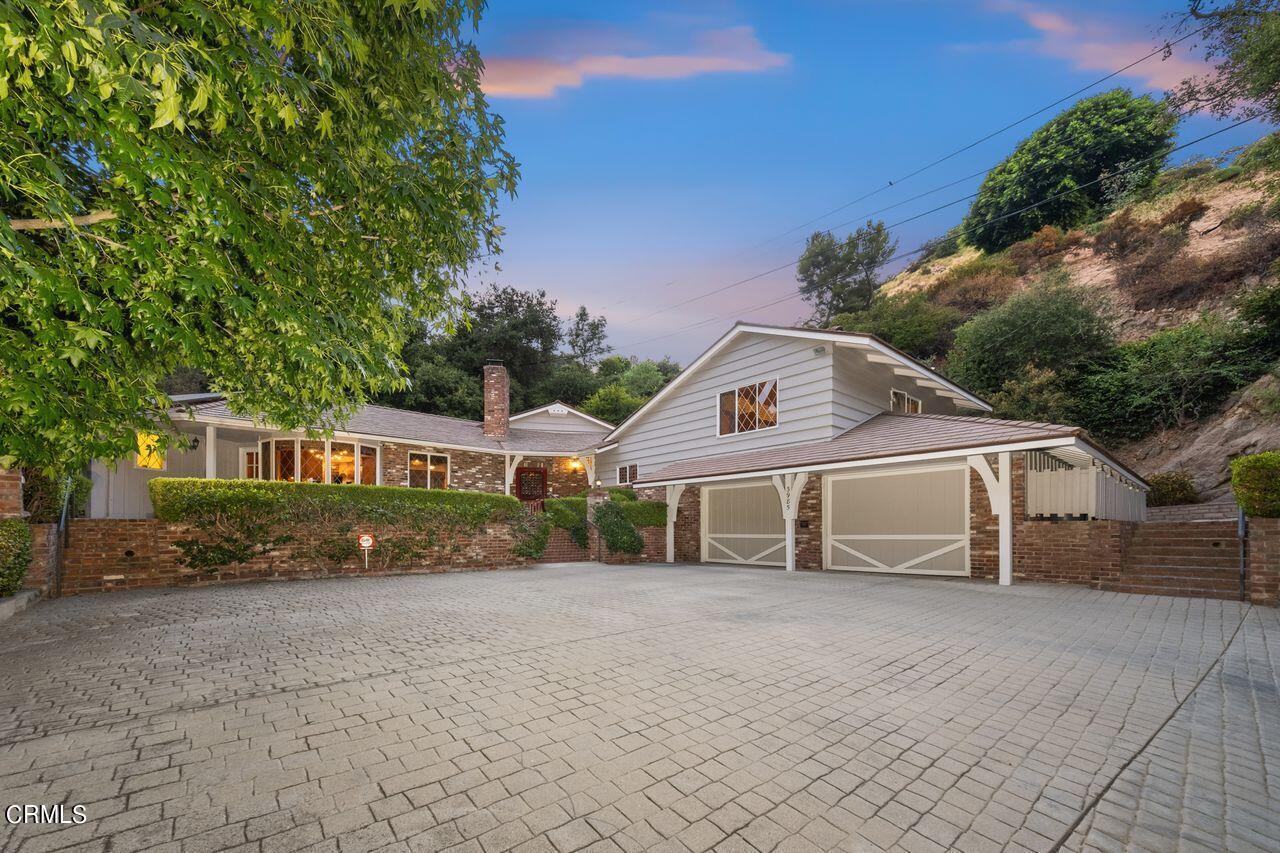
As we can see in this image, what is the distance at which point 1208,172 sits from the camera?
26422mm

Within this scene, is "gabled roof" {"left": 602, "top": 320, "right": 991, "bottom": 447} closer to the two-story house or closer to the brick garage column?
the two-story house

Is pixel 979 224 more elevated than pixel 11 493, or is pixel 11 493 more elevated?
pixel 979 224

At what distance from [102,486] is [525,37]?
15921mm

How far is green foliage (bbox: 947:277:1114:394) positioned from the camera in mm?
18547

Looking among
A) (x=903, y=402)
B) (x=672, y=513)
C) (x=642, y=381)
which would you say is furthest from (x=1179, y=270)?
(x=642, y=381)

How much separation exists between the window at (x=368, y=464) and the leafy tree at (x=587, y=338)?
2711 centimetres

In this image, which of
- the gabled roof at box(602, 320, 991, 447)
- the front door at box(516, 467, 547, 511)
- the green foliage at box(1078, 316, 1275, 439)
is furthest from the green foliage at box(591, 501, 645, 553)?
the green foliage at box(1078, 316, 1275, 439)

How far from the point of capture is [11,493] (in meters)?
7.31

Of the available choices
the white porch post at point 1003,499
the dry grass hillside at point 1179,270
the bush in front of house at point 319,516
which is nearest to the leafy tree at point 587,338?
the dry grass hillside at point 1179,270

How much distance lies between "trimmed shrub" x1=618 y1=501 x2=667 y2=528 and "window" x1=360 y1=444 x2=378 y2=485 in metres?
8.75

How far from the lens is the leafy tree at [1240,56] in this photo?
10.5 metres

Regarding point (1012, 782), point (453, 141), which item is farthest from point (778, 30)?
point (1012, 782)

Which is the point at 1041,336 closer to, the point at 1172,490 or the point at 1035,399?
the point at 1035,399

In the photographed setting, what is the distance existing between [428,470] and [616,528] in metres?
7.99
